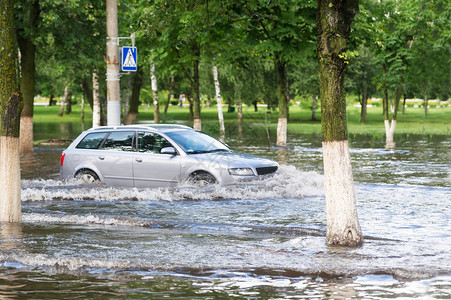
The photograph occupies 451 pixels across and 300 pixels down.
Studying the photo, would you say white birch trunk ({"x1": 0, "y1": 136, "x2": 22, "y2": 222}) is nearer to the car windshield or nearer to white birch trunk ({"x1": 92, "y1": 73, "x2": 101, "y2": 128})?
the car windshield

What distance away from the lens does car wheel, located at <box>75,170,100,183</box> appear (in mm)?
15570

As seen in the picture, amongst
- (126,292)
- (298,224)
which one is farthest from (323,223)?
(126,292)

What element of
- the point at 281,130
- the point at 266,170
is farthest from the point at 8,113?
the point at 281,130

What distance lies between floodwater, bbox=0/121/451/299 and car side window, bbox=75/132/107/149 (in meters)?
0.91

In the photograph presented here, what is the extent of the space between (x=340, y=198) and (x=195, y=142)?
6.46m

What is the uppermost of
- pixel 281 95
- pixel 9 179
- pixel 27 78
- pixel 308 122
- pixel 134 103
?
pixel 27 78

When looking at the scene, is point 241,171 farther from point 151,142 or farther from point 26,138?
point 26,138

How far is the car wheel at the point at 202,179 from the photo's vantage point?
14359mm

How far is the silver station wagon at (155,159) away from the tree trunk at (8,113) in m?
4.42

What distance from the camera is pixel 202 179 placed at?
1441 cm

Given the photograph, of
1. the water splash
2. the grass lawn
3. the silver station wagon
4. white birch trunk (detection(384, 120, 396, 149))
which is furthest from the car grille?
white birch trunk (detection(384, 120, 396, 149))

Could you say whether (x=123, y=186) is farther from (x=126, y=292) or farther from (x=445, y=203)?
(x=126, y=292)

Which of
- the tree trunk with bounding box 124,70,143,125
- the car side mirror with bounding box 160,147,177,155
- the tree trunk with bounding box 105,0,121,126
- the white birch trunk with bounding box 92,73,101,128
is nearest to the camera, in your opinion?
the car side mirror with bounding box 160,147,177,155

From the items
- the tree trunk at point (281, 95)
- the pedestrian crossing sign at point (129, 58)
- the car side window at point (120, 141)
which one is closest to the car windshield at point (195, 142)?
the car side window at point (120, 141)
